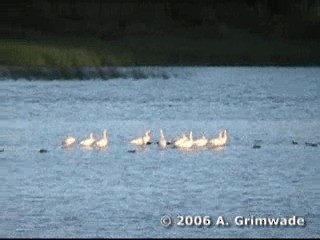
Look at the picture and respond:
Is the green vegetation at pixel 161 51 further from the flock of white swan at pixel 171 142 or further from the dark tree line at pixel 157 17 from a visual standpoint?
the flock of white swan at pixel 171 142

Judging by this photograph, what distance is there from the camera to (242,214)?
2280 cm

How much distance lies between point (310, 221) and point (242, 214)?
1127 mm

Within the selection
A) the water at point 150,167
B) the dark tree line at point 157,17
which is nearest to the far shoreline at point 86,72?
the water at point 150,167

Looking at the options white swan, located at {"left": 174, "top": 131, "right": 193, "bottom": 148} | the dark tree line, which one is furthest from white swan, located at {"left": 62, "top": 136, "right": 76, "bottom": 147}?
the dark tree line

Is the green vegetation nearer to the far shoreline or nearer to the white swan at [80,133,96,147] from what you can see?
the far shoreline

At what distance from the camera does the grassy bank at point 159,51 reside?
5984 centimetres

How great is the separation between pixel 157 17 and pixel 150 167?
4838 centimetres

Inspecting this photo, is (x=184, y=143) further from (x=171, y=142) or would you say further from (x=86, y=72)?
(x=86, y=72)

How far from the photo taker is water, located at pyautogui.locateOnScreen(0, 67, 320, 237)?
72.9ft

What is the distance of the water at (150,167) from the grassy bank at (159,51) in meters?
6.41

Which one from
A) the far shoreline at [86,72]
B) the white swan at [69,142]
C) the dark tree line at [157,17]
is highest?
the dark tree line at [157,17]

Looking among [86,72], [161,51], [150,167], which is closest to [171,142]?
[150,167]

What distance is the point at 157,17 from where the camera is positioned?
7669cm

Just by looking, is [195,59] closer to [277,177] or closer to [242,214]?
[277,177]
